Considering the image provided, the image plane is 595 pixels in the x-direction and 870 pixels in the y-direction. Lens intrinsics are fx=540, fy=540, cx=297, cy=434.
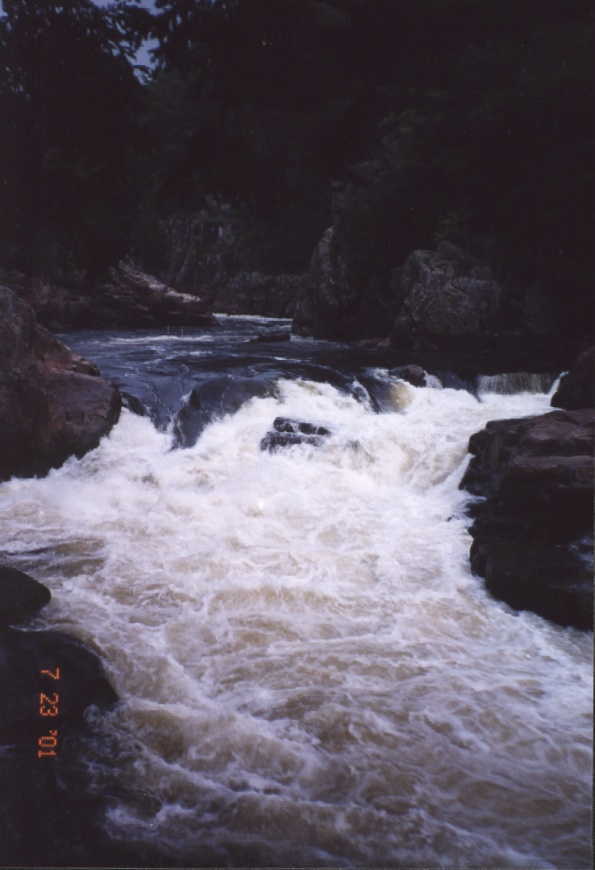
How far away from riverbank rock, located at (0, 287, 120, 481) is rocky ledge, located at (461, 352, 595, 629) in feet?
18.3

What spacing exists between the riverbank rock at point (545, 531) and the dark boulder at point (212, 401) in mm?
4928

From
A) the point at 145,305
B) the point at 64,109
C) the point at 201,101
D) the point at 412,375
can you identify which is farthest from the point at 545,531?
the point at 145,305

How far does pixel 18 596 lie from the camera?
416 cm

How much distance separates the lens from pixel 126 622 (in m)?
4.31

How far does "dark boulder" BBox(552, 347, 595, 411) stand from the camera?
10008 millimetres

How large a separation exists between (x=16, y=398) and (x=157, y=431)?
7.16 ft

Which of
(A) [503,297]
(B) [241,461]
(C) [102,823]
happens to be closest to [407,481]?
(B) [241,461]

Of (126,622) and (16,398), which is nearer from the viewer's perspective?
(126,622)

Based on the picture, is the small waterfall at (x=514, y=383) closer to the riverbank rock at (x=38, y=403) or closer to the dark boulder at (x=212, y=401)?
the dark boulder at (x=212, y=401)

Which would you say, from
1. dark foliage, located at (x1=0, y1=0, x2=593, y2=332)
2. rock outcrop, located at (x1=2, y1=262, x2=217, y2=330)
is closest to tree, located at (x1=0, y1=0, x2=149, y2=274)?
dark foliage, located at (x1=0, y1=0, x2=593, y2=332)

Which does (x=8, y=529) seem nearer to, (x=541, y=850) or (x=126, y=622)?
(x=126, y=622)

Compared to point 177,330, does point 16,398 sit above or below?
below
